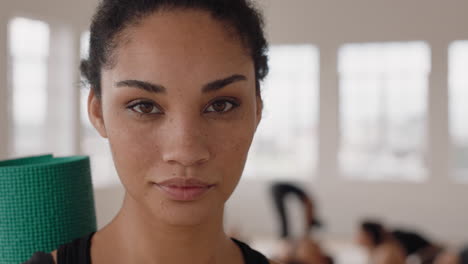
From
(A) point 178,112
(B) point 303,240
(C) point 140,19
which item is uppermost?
(C) point 140,19

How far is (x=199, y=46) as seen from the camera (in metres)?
0.79

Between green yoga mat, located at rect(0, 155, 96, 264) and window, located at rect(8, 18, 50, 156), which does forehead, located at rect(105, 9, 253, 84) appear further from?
window, located at rect(8, 18, 50, 156)

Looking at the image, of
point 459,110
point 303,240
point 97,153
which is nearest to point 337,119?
point 459,110

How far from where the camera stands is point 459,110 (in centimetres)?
715

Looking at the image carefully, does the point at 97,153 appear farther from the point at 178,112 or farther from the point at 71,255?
the point at 178,112

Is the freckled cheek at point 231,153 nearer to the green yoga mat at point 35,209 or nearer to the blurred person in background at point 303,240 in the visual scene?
the green yoga mat at point 35,209

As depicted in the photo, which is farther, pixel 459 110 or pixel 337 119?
pixel 337 119

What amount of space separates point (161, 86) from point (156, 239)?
0.84ft

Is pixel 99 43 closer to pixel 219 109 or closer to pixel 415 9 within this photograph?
pixel 219 109

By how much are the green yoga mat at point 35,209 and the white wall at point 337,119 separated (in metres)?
5.77

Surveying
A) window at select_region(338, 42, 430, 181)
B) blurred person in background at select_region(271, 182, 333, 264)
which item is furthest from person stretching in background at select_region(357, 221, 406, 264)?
window at select_region(338, 42, 430, 181)

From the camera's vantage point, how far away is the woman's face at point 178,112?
0.79 m

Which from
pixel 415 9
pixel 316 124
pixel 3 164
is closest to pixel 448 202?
pixel 316 124

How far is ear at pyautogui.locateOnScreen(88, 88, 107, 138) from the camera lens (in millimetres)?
894
